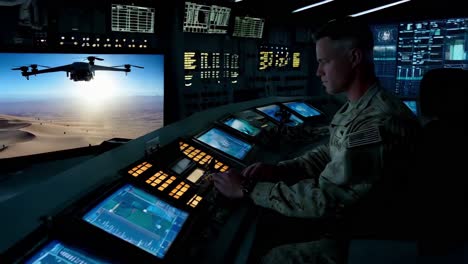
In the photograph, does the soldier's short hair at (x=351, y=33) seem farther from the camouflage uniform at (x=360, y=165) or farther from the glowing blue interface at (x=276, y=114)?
the glowing blue interface at (x=276, y=114)

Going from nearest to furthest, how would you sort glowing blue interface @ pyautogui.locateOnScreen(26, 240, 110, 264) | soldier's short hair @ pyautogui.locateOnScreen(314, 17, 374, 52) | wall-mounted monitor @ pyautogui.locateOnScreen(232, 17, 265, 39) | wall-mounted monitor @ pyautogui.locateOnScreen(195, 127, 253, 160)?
glowing blue interface @ pyautogui.locateOnScreen(26, 240, 110, 264), soldier's short hair @ pyautogui.locateOnScreen(314, 17, 374, 52), wall-mounted monitor @ pyautogui.locateOnScreen(195, 127, 253, 160), wall-mounted monitor @ pyautogui.locateOnScreen(232, 17, 265, 39)

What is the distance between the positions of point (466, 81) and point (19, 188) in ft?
6.46

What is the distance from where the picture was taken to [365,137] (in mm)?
1105

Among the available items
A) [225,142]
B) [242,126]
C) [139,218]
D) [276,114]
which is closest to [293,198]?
[139,218]

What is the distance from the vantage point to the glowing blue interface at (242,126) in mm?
2160

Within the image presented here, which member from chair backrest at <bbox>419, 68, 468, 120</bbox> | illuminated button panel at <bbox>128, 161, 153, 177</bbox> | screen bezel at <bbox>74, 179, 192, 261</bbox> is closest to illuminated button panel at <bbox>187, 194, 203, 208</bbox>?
screen bezel at <bbox>74, 179, 192, 261</bbox>

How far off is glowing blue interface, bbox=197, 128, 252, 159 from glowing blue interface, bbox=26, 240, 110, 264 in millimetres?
1009

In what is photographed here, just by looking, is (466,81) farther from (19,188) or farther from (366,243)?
(19,188)

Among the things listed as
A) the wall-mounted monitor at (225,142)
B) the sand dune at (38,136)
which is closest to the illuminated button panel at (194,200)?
the wall-mounted monitor at (225,142)

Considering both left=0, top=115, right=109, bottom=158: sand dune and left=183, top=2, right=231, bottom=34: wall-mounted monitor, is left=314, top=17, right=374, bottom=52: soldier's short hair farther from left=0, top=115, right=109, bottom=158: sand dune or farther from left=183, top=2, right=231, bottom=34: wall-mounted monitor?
left=183, top=2, right=231, bottom=34: wall-mounted monitor

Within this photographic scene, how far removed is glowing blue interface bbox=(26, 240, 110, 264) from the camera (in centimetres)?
74

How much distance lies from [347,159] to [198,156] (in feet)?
2.23

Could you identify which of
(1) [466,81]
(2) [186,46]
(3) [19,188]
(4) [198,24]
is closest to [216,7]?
(4) [198,24]

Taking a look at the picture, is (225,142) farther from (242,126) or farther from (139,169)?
(139,169)
